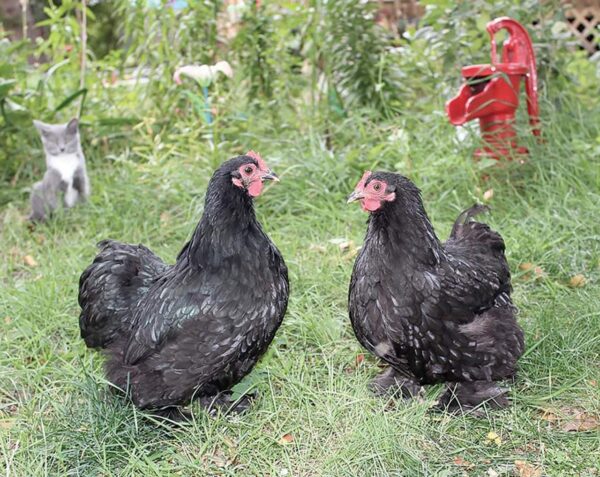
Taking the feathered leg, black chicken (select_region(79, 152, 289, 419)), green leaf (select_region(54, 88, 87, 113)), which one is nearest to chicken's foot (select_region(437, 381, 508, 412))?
the feathered leg

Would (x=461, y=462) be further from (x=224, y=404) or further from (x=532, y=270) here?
(x=532, y=270)

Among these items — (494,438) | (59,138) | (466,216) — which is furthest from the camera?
(59,138)

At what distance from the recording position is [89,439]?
2645mm

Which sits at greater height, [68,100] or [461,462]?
[68,100]

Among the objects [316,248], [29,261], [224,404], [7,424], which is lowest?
[29,261]

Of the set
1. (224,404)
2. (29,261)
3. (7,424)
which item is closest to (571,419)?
(224,404)

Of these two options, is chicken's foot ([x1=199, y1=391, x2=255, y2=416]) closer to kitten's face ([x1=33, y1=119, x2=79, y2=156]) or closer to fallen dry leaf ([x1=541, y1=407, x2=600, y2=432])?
fallen dry leaf ([x1=541, y1=407, x2=600, y2=432])

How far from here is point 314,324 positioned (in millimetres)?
3402

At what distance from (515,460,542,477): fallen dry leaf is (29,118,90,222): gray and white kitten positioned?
366cm

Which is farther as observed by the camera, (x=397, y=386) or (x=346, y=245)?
(x=346, y=245)

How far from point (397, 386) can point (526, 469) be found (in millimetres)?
689

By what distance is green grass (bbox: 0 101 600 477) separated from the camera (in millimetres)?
2619

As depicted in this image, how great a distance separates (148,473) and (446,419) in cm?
124

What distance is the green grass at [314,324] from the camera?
262 cm
